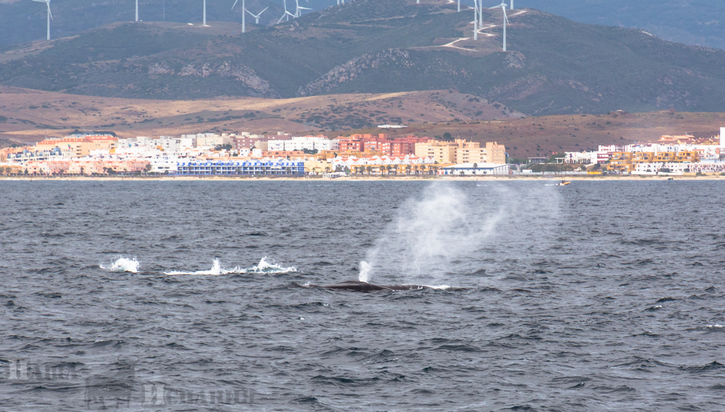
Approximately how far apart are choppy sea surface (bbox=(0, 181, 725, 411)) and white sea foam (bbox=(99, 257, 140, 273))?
415mm

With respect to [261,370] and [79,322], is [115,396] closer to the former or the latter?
[261,370]

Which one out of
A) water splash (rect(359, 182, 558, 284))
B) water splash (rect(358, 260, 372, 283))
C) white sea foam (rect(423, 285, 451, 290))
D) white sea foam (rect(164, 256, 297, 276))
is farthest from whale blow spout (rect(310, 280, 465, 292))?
white sea foam (rect(164, 256, 297, 276))

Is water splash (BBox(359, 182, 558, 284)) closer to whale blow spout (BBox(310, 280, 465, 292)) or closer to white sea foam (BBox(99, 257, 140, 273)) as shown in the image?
whale blow spout (BBox(310, 280, 465, 292))

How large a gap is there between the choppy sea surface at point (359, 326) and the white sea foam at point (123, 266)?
41 centimetres

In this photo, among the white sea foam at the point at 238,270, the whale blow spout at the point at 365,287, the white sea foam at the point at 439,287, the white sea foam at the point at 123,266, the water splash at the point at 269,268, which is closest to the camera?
the whale blow spout at the point at 365,287

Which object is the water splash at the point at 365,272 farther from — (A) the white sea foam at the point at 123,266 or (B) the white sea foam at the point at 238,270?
(A) the white sea foam at the point at 123,266

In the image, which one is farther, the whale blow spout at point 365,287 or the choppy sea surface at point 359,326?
the whale blow spout at point 365,287

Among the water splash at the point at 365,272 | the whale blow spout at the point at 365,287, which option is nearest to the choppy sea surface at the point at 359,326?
the water splash at the point at 365,272

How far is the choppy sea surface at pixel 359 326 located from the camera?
32.2 m

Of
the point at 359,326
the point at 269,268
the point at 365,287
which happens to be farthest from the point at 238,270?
the point at 359,326

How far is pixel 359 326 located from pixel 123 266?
28.7 m

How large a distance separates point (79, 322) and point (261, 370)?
13.2 m

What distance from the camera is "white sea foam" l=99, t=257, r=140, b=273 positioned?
208 ft

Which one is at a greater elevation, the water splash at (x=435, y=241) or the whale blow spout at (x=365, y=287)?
the whale blow spout at (x=365, y=287)
